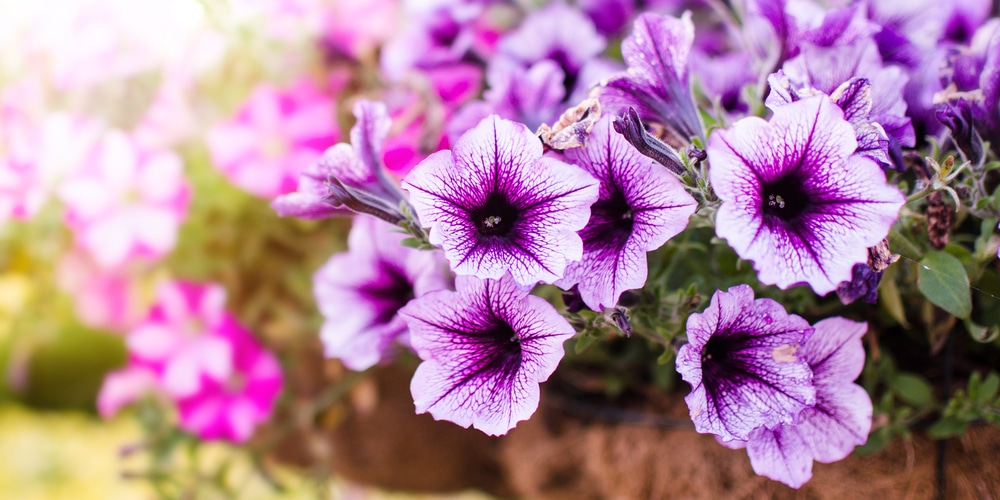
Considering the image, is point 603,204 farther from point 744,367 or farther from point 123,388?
point 123,388

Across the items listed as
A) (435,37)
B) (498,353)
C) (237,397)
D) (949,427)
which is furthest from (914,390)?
(237,397)

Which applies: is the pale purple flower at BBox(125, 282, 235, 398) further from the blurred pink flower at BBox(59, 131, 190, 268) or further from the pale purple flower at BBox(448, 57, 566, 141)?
the pale purple flower at BBox(448, 57, 566, 141)

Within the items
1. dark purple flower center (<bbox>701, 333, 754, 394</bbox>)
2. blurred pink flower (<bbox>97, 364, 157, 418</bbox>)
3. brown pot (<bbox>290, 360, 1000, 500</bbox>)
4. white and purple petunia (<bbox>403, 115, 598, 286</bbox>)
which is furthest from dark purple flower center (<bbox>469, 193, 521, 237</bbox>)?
blurred pink flower (<bbox>97, 364, 157, 418</bbox>)

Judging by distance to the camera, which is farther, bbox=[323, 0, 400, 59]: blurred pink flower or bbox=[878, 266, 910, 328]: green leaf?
bbox=[323, 0, 400, 59]: blurred pink flower

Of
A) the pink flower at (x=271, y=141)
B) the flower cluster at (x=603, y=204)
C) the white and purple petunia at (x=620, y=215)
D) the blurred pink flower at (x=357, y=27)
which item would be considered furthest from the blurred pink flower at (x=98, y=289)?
the white and purple petunia at (x=620, y=215)

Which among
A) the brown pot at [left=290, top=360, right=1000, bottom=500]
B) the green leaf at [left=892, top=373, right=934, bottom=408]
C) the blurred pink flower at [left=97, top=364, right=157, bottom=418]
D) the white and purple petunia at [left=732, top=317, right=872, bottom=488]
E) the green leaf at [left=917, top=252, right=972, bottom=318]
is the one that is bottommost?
the brown pot at [left=290, top=360, right=1000, bottom=500]

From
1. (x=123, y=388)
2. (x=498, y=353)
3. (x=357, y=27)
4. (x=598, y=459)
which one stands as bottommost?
(x=598, y=459)
